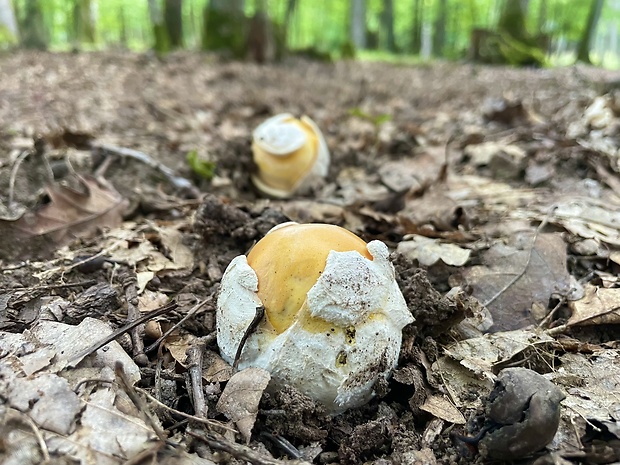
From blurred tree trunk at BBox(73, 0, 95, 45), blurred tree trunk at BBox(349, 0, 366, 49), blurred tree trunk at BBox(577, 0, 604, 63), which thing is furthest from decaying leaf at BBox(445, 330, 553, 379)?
blurred tree trunk at BBox(349, 0, 366, 49)

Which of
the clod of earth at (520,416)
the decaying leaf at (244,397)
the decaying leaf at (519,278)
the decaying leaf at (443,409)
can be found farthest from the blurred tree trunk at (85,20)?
the clod of earth at (520,416)

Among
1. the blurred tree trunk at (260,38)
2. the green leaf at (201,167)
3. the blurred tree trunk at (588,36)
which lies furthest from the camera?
the blurred tree trunk at (588,36)

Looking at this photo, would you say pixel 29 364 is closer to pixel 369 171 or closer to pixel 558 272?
pixel 558 272

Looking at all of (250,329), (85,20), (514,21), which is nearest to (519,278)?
(250,329)

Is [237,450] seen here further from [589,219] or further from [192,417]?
[589,219]

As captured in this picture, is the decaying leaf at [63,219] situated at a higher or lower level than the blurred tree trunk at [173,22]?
lower

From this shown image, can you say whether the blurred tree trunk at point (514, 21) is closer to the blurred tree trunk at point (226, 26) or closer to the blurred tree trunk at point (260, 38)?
the blurred tree trunk at point (260, 38)
